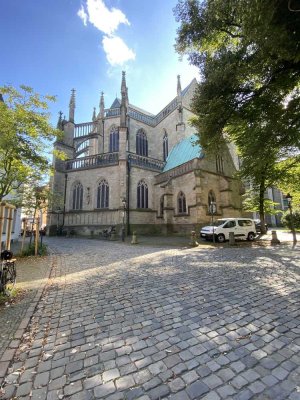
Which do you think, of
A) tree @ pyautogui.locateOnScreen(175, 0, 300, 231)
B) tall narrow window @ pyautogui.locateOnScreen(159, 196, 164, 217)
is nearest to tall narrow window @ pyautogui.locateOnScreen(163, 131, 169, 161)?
tall narrow window @ pyautogui.locateOnScreen(159, 196, 164, 217)

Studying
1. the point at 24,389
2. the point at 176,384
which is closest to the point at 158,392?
the point at 176,384

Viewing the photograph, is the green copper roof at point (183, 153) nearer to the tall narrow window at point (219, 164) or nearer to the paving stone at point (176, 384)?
the tall narrow window at point (219, 164)

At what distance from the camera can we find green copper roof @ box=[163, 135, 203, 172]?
23.4 metres

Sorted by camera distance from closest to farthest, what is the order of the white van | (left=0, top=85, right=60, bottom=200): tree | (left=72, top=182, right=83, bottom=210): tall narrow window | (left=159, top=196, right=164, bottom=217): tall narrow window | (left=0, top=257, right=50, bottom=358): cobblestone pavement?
(left=0, top=257, right=50, bottom=358): cobblestone pavement < (left=0, top=85, right=60, bottom=200): tree < the white van < (left=159, top=196, right=164, bottom=217): tall narrow window < (left=72, top=182, right=83, bottom=210): tall narrow window

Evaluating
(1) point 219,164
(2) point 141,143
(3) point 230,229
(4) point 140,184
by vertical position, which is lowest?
(3) point 230,229

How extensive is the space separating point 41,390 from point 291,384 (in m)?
2.44

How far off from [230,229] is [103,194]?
14.7 meters

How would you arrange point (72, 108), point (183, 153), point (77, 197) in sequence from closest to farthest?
point (183, 153) → point (77, 197) → point (72, 108)

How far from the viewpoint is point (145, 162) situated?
27250mm

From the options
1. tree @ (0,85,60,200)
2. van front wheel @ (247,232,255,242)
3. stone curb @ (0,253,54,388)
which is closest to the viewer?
stone curb @ (0,253,54,388)

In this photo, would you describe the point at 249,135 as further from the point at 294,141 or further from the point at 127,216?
the point at 127,216

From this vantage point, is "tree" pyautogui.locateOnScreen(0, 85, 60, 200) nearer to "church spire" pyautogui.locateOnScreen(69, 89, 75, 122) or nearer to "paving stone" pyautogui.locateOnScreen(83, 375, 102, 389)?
"paving stone" pyautogui.locateOnScreen(83, 375, 102, 389)

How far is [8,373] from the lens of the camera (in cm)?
242

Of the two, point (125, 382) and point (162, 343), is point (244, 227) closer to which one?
point (162, 343)
